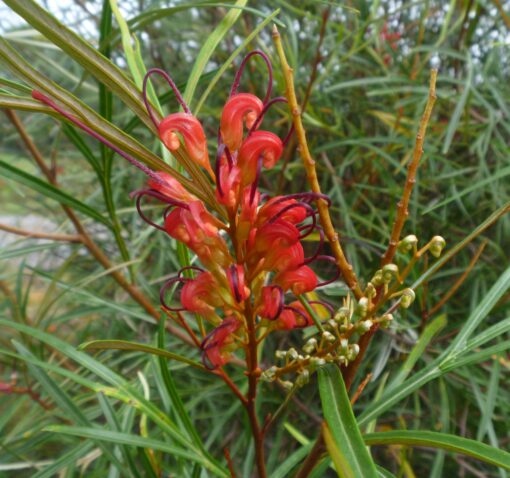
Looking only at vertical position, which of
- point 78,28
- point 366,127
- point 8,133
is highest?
point 78,28

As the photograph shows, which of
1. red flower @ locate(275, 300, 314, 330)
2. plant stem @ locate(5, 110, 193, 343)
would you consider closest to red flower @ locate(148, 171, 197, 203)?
red flower @ locate(275, 300, 314, 330)

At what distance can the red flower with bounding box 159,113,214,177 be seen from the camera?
0.35 meters

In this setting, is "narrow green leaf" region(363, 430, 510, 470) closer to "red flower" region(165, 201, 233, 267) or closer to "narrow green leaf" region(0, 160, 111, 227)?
"red flower" region(165, 201, 233, 267)

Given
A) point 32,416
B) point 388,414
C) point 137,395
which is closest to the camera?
point 137,395

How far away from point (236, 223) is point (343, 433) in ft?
0.43

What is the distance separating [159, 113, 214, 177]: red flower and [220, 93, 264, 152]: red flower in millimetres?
17

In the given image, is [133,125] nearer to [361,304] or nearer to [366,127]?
[361,304]

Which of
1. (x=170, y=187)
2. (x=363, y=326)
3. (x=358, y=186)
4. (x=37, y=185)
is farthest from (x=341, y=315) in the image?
(x=358, y=186)

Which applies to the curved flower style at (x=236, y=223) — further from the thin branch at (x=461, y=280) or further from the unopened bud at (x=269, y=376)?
the thin branch at (x=461, y=280)

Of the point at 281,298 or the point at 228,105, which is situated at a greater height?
the point at 228,105

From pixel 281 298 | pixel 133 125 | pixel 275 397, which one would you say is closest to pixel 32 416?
pixel 275 397

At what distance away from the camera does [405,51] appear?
1.17 m

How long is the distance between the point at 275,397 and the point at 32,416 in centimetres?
35

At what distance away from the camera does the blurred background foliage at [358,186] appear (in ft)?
2.73
